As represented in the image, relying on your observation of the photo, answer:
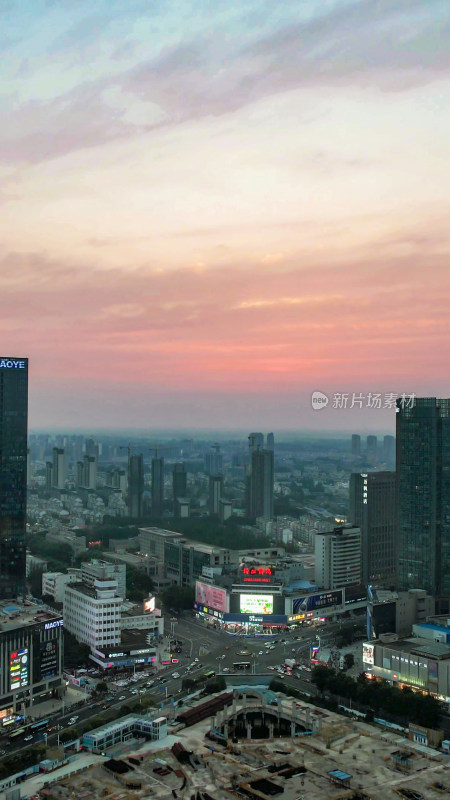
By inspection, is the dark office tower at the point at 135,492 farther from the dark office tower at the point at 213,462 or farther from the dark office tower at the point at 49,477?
the dark office tower at the point at 213,462

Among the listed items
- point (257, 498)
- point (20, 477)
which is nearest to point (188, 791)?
point (20, 477)

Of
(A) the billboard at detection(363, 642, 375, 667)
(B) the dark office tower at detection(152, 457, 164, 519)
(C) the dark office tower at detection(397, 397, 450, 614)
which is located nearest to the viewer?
(A) the billboard at detection(363, 642, 375, 667)

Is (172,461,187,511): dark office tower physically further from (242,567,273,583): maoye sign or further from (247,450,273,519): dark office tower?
(242,567,273,583): maoye sign

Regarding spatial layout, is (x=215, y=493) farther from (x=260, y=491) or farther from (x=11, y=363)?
(x=11, y=363)

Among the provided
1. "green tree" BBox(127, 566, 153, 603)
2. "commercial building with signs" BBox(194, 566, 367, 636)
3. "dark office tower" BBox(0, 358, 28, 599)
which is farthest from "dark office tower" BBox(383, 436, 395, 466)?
"dark office tower" BBox(0, 358, 28, 599)

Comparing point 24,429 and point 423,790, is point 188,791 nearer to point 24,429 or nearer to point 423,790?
point 423,790

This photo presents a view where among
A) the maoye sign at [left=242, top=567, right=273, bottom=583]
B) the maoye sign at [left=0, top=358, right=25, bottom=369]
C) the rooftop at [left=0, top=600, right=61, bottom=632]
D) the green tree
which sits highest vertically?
the maoye sign at [left=0, top=358, right=25, bottom=369]

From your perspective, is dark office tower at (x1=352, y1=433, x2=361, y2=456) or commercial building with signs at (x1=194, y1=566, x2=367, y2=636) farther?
dark office tower at (x1=352, y1=433, x2=361, y2=456)
